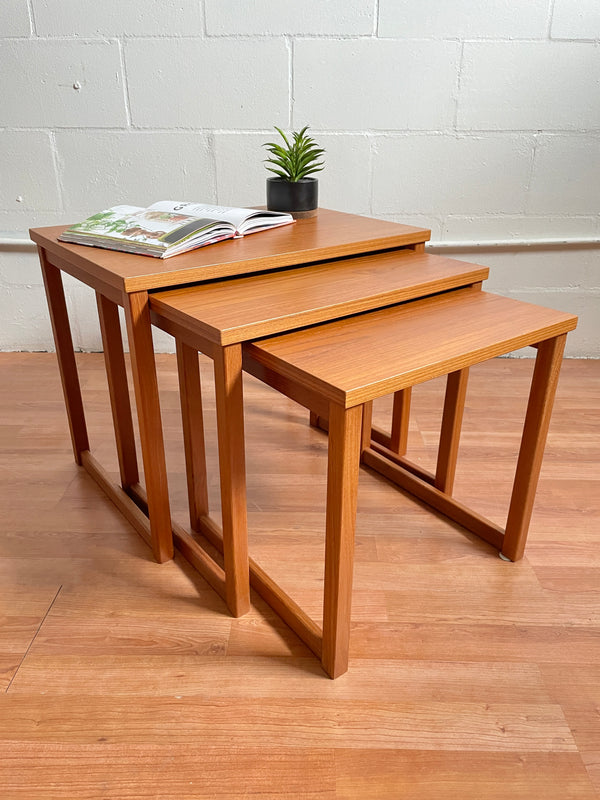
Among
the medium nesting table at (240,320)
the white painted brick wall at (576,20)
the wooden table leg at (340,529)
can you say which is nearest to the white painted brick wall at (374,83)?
the white painted brick wall at (576,20)

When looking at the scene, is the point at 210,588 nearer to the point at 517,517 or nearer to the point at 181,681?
the point at 181,681

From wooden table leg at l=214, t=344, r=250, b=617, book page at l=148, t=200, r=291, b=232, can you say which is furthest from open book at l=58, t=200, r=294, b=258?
wooden table leg at l=214, t=344, r=250, b=617

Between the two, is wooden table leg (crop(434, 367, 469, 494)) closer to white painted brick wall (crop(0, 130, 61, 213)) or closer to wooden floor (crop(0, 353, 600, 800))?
wooden floor (crop(0, 353, 600, 800))

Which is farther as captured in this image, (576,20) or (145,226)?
(576,20)

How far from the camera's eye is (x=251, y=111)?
2.31m

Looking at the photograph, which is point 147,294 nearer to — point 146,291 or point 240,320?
point 146,291

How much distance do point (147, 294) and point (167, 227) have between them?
25 cm

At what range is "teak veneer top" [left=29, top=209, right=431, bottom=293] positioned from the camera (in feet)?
4.01

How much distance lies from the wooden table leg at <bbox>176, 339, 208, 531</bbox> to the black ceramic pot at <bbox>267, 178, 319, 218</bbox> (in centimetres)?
58

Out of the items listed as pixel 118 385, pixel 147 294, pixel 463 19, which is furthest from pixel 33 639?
pixel 463 19

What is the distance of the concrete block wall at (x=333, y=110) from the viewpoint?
2.21 m

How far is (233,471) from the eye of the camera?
1.15 m

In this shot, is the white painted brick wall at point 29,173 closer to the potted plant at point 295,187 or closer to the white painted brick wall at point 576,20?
the potted plant at point 295,187

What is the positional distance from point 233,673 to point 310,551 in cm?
38
